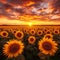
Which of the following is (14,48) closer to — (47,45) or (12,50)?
(12,50)

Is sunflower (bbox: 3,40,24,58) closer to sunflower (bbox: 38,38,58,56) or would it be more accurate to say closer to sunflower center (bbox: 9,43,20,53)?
sunflower center (bbox: 9,43,20,53)

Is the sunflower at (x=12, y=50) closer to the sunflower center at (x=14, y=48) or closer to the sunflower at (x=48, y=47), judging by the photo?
the sunflower center at (x=14, y=48)

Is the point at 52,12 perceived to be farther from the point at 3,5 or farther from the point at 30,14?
the point at 3,5

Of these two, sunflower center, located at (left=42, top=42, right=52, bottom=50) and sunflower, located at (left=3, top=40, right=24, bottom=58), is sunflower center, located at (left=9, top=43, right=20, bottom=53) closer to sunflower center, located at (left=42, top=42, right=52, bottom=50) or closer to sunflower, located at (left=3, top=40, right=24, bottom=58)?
sunflower, located at (left=3, top=40, right=24, bottom=58)

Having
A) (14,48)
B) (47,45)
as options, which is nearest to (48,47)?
(47,45)

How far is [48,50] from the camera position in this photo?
1.75m

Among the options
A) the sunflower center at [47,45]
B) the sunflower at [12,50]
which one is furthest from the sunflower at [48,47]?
the sunflower at [12,50]

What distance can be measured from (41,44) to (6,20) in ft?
13.5

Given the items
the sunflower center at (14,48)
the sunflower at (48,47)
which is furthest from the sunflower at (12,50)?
the sunflower at (48,47)

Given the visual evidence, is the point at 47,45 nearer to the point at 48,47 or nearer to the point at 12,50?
the point at 48,47

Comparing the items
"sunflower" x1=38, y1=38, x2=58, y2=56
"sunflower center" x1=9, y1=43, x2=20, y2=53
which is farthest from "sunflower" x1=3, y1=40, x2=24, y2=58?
"sunflower" x1=38, y1=38, x2=58, y2=56

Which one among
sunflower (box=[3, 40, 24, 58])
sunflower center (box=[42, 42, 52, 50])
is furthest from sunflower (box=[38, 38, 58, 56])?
sunflower (box=[3, 40, 24, 58])

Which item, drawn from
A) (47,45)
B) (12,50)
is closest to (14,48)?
(12,50)

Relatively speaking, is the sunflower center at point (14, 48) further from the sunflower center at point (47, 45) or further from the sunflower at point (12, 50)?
the sunflower center at point (47, 45)
